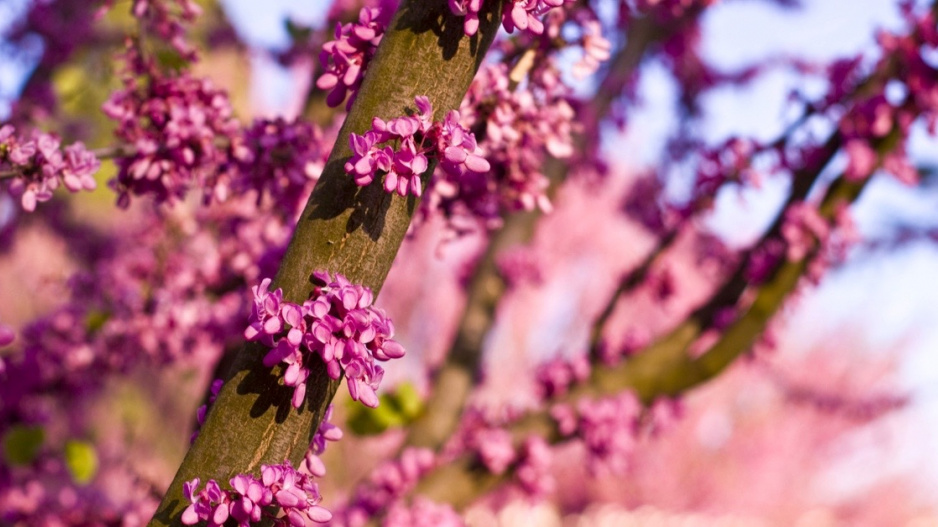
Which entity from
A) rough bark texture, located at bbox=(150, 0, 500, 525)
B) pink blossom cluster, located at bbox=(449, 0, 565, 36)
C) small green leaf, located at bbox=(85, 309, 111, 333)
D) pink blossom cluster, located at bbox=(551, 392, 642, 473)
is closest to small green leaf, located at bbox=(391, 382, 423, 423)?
A: pink blossom cluster, located at bbox=(551, 392, 642, 473)

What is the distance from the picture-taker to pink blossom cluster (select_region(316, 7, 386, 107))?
1.89 meters

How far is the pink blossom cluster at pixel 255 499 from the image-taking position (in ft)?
5.20

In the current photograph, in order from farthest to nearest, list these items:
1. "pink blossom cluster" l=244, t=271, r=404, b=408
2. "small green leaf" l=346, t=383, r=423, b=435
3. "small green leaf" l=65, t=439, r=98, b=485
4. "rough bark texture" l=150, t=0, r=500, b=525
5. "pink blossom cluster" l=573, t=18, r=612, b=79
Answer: "small green leaf" l=346, t=383, r=423, b=435 < "small green leaf" l=65, t=439, r=98, b=485 < "pink blossom cluster" l=573, t=18, r=612, b=79 < "rough bark texture" l=150, t=0, r=500, b=525 < "pink blossom cluster" l=244, t=271, r=404, b=408

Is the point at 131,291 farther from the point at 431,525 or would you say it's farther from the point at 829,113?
the point at 829,113

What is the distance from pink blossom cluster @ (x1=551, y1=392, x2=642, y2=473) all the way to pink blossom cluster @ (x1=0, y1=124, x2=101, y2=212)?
8.96 feet

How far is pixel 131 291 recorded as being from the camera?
4.13m

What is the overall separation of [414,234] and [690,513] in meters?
13.6

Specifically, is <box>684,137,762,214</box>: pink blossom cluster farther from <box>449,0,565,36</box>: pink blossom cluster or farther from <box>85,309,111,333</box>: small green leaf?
<box>85,309,111,333</box>: small green leaf

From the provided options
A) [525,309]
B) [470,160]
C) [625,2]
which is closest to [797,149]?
[625,2]

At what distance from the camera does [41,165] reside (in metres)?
2.00

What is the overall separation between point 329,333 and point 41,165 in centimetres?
100

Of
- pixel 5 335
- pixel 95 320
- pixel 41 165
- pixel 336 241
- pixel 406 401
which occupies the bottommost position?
pixel 5 335

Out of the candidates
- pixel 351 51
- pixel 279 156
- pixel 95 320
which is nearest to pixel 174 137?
pixel 279 156

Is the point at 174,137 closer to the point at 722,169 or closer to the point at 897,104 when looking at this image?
the point at 722,169
